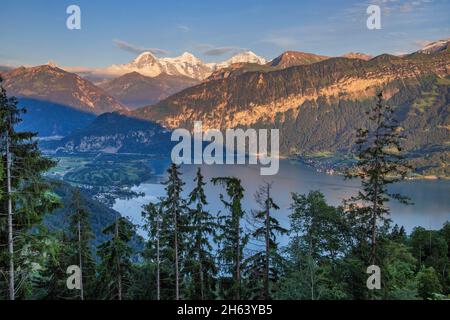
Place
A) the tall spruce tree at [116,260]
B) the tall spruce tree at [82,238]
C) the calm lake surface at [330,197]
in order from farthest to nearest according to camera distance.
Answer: the calm lake surface at [330,197] → the tall spruce tree at [82,238] → the tall spruce tree at [116,260]

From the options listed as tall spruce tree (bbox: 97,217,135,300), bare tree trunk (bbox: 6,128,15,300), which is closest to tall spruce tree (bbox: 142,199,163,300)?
tall spruce tree (bbox: 97,217,135,300)

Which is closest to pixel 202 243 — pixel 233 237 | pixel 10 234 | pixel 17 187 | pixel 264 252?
pixel 233 237

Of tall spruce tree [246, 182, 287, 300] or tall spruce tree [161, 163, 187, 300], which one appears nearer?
tall spruce tree [246, 182, 287, 300]

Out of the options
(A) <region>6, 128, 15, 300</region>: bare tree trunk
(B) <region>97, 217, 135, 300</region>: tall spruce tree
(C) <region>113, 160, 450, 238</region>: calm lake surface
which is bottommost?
(C) <region>113, 160, 450, 238</region>: calm lake surface

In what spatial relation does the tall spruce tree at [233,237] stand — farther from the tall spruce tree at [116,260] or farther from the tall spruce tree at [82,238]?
the tall spruce tree at [82,238]

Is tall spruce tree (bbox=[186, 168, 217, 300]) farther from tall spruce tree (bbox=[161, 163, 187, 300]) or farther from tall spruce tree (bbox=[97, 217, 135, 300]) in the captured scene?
tall spruce tree (bbox=[97, 217, 135, 300])

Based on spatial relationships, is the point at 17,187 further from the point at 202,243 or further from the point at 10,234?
the point at 202,243

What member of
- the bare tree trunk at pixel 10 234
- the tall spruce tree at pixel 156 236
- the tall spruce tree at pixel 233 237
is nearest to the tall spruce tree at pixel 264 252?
the tall spruce tree at pixel 233 237
